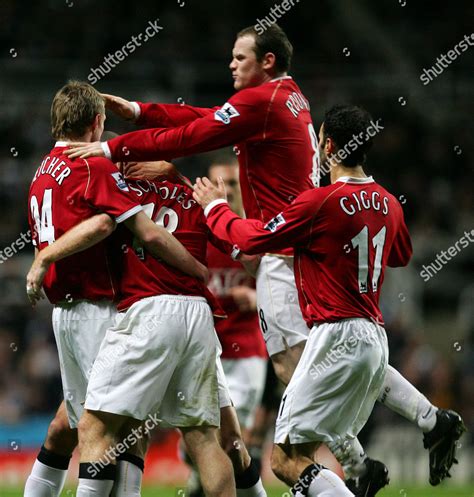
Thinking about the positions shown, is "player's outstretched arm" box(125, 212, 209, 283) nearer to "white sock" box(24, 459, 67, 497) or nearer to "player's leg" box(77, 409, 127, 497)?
"player's leg" box(77, 409, 127, 497)

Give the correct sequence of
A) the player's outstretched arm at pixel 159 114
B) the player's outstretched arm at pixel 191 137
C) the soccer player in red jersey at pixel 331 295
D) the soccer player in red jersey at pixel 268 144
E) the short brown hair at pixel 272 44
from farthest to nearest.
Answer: the player's outstretched arm at pixel 159 114 < the short brown hair at pixel 272 44 < the soccer player in red jersey at pixel 268 144 < the player's outstretched arm at pixel 191 137 < the soccer player in red jersey at pixel 331 295

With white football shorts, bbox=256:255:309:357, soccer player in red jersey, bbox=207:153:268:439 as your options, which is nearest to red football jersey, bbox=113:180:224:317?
white football shorts, bbox=256:255:309:357

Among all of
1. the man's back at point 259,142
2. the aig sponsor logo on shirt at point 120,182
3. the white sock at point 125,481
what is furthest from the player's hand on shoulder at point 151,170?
the white sock at point 125,481

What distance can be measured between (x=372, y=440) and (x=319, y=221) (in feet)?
27.0

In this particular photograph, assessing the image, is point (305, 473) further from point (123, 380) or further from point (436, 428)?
point (123, 380)

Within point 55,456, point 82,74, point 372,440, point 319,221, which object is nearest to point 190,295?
point 319,221

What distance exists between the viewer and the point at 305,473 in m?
5.53

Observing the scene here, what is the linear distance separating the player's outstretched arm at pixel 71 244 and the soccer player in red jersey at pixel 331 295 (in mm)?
596

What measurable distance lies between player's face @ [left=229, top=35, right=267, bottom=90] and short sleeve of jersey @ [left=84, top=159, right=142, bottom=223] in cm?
113

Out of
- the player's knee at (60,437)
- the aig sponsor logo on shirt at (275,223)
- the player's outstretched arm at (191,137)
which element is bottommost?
the player's knee at (60,437)

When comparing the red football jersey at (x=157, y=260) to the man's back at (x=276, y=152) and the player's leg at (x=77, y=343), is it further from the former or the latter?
the man's back at (x=276, y=152)

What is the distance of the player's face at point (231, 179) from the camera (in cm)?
816

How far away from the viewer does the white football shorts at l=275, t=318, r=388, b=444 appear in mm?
5441

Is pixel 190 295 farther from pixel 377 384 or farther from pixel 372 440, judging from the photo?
pixel 372 440
